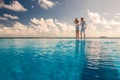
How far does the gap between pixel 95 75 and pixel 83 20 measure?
82291 mm

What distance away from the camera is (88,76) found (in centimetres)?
1588

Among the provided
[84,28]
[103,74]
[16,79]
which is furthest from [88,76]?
[84,28]

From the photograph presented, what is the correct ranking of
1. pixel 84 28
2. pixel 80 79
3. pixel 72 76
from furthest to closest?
pixel 84 28, pixel 72 76, pixel 80 79

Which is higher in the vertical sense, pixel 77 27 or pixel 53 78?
pixel 77 27

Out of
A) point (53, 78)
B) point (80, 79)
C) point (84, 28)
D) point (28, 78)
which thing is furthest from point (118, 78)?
point (84, 28)

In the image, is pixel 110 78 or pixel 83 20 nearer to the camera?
pixel 110 78

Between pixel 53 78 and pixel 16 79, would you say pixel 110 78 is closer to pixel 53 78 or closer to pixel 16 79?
pixel 53 78

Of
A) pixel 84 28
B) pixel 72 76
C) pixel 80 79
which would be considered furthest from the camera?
pixel 84 28

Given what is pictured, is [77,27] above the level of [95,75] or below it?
above

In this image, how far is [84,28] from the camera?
9556cm

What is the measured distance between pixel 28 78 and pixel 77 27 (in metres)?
85.6

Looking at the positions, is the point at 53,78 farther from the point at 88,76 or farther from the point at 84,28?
the point at 84,28

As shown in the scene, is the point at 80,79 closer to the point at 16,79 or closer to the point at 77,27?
the point at 16,79

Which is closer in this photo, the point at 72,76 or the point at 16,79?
the point at 16,79
